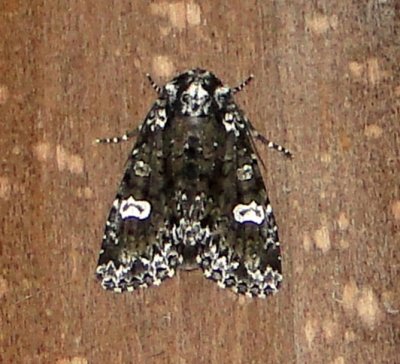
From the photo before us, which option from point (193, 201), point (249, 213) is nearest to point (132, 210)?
point (193, 201)

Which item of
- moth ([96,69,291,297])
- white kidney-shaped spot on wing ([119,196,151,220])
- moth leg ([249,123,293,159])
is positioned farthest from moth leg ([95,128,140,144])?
moth leg ([249,123,293,159])

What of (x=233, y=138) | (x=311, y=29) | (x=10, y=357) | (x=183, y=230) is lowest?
(x=10, y=357)

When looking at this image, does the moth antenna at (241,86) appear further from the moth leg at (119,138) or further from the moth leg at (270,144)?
the moth leg at (119,138)

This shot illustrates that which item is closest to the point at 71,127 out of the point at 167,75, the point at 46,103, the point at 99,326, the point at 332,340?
the point at 46,103

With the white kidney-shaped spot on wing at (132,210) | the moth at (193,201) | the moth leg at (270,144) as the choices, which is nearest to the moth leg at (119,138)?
the moth at (193,201)

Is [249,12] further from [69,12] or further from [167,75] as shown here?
[69,12]

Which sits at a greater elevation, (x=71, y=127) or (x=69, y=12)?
(x=69, y=12)
